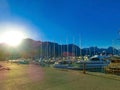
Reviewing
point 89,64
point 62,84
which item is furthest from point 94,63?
point 62,84

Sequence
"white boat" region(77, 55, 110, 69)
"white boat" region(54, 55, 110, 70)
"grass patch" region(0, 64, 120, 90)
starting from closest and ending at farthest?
"grass patch" region(0, 64, 120, 90), "white boat" region(54, 55, 110, 70), "white boat" region(77, 55, 110, 69)

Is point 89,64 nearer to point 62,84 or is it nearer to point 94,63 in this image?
point 94,63

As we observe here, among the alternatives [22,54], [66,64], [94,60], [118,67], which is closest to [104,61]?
[94,60]

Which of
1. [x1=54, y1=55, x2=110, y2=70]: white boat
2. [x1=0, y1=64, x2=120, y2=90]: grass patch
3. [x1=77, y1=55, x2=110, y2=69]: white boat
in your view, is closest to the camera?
[x1=0, y1=64, x2=120, y2=90]: grass patch

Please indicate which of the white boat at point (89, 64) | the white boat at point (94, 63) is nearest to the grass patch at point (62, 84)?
the white boat at point (89, 64)

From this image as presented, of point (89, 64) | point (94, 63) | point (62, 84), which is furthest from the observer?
point (94, 63)

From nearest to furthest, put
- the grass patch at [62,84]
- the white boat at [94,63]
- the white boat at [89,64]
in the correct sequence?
the grass patch at [62,84] < the white boat at [89,64] < the white boat at [94,63]

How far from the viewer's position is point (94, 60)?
5125cm

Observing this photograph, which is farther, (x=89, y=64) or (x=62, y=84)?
→ (x=89, y=64)

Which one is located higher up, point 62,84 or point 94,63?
point 94,63

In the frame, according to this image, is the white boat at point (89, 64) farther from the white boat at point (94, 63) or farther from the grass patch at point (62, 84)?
the grass patch at point (62, 84)

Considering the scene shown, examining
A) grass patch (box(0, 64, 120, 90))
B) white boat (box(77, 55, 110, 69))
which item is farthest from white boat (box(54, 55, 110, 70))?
grass patch (box(0, 64, 120, 90))

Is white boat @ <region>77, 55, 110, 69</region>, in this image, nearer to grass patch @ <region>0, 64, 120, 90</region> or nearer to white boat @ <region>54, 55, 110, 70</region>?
white boat @ <region>54, 55, 110, 70</region>

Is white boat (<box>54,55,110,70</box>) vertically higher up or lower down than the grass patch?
higher up
